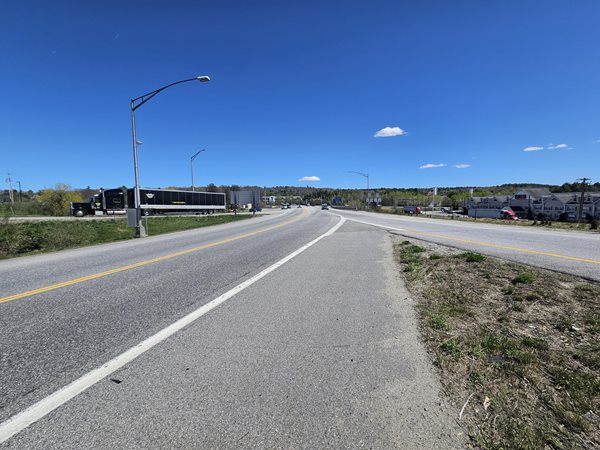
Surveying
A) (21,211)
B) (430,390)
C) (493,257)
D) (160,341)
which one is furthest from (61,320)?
(21,211)

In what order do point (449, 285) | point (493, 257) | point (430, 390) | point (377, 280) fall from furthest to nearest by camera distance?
point (493, 257) → point (377, 280) → point (449, 285) → point (430, 390)

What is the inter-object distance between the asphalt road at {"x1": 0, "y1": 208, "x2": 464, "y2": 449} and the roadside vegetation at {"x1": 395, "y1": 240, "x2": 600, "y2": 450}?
26 centimetres

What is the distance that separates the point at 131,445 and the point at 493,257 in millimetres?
10073

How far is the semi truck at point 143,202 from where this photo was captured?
46.9 metres

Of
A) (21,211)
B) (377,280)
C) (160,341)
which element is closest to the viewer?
(160,341)

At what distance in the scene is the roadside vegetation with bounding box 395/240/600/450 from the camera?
2322 millimetres

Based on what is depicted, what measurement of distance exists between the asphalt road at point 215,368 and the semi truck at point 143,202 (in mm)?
42226

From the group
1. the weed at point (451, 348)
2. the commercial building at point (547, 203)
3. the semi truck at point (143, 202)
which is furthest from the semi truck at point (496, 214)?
the weed at point (451, 348)

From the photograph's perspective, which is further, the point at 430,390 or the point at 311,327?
the point at 311,327

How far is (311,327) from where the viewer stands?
4410mm

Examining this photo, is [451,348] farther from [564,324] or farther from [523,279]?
[523,279]

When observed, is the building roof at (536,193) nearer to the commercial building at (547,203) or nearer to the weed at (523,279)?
the commercial building at (547,203)

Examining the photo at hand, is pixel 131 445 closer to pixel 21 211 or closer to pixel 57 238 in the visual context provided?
pixel 57 238

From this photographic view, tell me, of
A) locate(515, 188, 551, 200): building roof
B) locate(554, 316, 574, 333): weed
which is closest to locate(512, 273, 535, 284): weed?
locate(554, 316, 574, 333): weed
